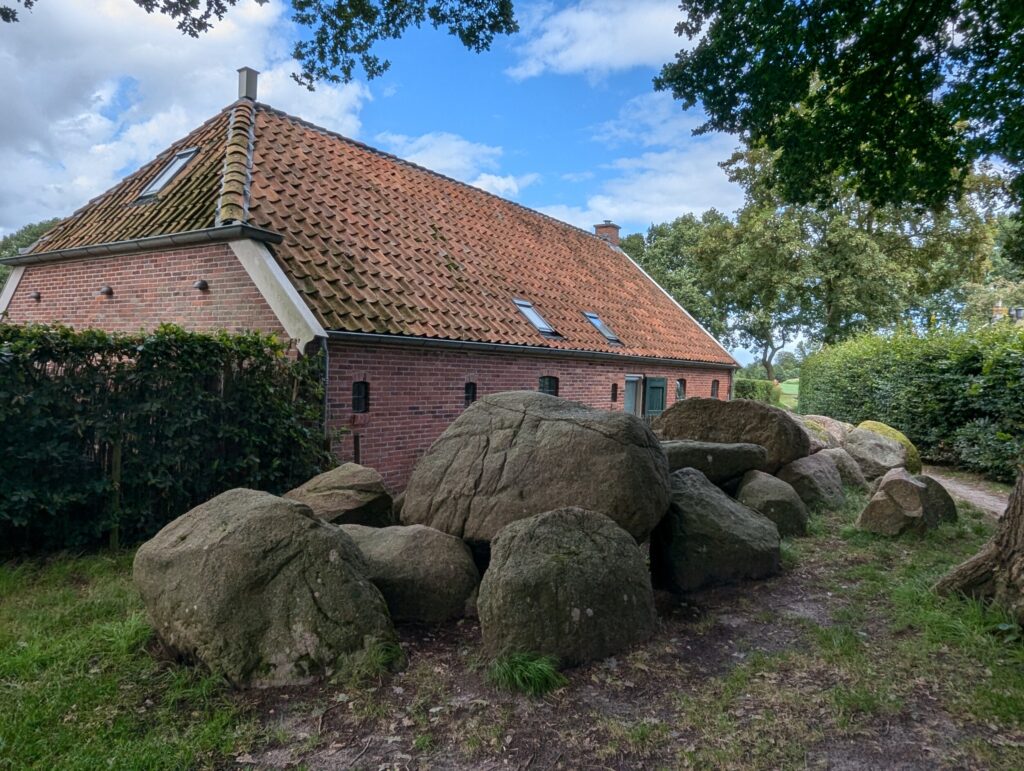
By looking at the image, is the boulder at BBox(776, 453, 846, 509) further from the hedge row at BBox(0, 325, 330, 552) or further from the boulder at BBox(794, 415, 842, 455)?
the hedge row at BBox(0, 325, 330, 552)

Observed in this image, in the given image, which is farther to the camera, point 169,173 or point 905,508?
point 169,173

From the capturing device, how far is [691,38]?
748 cm

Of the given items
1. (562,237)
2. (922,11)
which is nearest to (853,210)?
(562,237)

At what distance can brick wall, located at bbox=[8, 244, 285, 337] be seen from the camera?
891 centimetres

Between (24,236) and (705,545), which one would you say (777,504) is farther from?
(24,236)

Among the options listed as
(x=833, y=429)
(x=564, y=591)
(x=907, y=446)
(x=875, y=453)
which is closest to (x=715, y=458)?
(x=564, y=591)

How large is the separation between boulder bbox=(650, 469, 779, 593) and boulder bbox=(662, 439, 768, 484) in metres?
1.48

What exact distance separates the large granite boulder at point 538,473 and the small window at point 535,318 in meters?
7.02

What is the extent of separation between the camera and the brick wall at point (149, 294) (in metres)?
8.91

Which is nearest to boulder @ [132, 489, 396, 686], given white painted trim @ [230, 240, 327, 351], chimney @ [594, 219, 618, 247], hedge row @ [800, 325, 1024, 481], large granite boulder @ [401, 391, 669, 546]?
large granite boulder @ [401, 391, 669, 546]

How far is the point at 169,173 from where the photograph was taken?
1116 centimetres

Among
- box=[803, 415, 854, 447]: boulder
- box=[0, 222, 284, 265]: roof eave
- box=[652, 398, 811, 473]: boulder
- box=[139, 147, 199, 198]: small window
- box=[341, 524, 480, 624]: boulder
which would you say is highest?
box=[139, 147, 199, 198]: small window

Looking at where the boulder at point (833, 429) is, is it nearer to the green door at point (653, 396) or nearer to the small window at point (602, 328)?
the green door at point (653, 396)

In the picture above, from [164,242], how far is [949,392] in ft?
50.8
